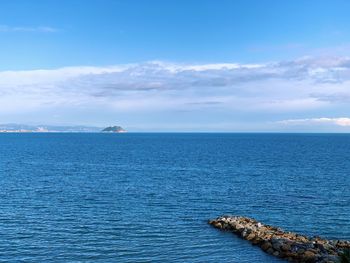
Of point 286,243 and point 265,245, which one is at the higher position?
point 286,243

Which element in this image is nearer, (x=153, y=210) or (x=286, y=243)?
(x=286, y=243)

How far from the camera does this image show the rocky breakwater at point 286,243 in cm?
4225

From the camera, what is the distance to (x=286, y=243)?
4541 cm

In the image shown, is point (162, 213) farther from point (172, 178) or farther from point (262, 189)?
point (172, 178)

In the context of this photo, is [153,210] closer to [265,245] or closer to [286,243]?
[265,245]

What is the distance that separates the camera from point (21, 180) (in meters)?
94.1

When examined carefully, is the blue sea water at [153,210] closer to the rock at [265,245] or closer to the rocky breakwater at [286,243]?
the rock at [265,245]

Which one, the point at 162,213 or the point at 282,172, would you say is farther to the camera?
the point at 282,172

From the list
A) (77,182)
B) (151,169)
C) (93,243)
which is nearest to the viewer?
(93,243)

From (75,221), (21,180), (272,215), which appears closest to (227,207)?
(272,215)

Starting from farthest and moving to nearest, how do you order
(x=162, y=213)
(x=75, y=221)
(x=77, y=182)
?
1. (x=77, y=182)
2. (x=162, y=213)
3. (x=75, y=221)

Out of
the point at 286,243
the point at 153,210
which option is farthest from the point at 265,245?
the point at 153,210

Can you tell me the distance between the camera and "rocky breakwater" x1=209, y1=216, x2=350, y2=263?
4225cm

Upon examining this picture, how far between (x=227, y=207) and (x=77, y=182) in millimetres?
38139
